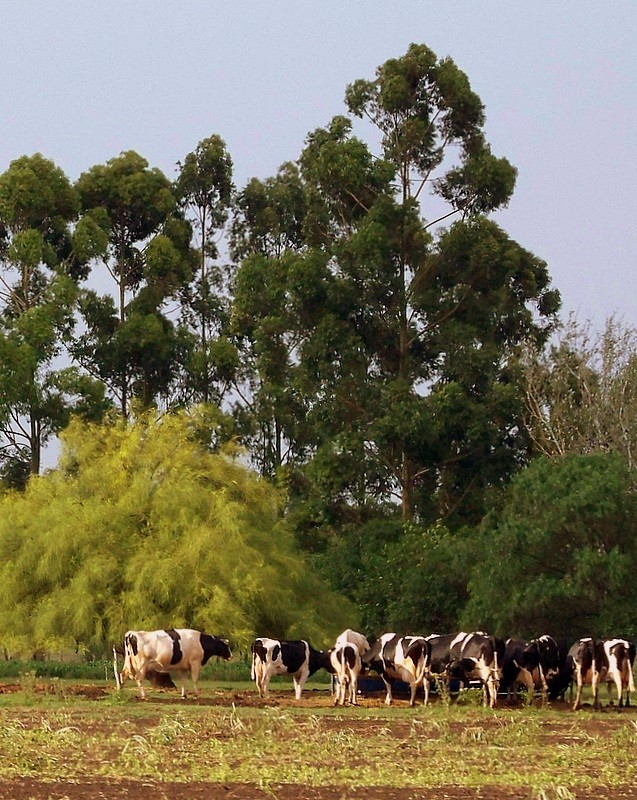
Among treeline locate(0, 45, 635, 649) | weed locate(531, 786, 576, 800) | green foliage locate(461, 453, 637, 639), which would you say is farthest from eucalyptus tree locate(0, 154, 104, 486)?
weed locate(531, 786, 576, 800)

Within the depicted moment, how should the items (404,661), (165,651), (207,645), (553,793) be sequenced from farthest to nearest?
1. (207,645)
2. (165,651)
3. (404,661)
4. (553,793)

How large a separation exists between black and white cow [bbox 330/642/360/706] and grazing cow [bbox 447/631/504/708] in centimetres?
181

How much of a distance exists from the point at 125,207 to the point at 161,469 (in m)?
20.9

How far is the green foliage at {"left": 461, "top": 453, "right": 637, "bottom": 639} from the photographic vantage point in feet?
121

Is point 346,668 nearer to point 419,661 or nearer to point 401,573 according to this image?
point 419,661

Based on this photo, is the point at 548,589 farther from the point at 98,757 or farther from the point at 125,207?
the point at 125,207

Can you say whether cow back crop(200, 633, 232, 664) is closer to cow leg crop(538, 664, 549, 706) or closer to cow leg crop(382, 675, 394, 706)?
cow leg crop(382, 675, 394, 706)

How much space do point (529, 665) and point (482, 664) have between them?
1.61m

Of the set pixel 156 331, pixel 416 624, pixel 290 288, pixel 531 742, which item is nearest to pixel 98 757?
pixel 531 742

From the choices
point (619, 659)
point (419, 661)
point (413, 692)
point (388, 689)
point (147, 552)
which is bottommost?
point (413, 692)

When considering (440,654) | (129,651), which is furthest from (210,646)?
(440,654)

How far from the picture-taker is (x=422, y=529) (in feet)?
155

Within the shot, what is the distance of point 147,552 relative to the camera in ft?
121

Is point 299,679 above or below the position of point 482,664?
below
